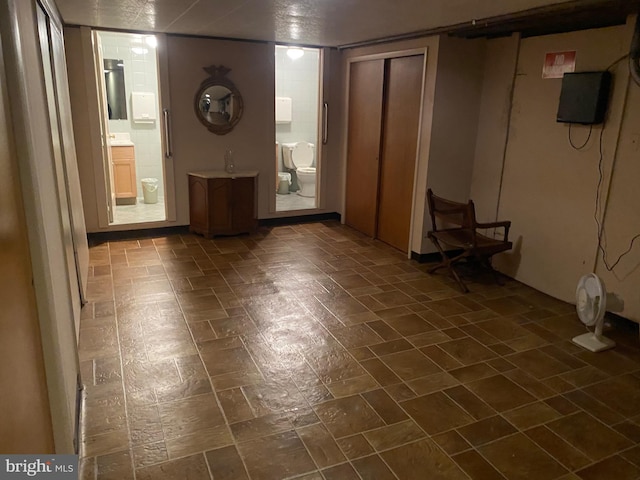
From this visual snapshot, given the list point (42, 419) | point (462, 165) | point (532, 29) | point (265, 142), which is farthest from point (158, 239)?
point (532, 29)

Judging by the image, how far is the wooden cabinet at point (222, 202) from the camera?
17.2 feet

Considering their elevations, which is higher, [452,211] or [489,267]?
[452,211]

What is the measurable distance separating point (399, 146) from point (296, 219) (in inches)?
71.8

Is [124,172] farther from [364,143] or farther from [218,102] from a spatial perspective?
[364,143]

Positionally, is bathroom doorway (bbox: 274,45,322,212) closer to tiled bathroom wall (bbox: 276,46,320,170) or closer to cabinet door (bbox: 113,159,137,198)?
tiled bathroom wall (bbox: 276,46,320,170)

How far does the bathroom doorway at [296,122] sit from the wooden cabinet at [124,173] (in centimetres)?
211

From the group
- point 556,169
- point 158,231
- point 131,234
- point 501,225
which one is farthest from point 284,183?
point 556,169

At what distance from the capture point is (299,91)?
7.61m

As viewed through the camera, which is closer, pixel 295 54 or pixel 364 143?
pixel 364 143

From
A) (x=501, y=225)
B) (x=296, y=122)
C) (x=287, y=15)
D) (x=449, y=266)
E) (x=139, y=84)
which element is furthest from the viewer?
(x=296, y=122)

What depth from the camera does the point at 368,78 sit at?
5.32 m

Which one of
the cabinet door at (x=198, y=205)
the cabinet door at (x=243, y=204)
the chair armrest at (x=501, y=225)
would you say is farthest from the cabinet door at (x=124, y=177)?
the chair armrest at (x=501, y=225)

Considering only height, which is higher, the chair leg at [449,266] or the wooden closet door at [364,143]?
the wooden closet door at [364,143]

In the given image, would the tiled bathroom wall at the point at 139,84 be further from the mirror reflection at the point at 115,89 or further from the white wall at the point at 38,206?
the white wall at the point at 38,206
